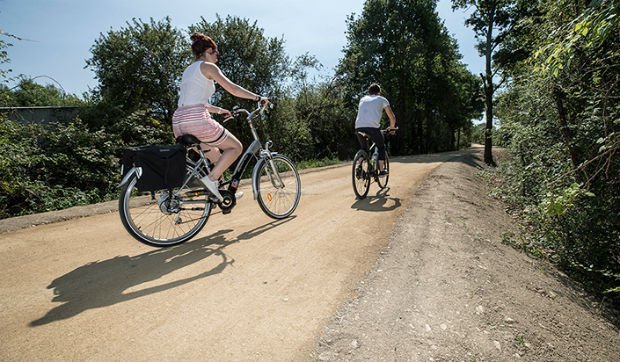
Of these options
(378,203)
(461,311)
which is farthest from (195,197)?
(378,203)

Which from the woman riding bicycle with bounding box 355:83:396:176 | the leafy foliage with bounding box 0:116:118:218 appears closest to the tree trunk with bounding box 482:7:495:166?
the woman riding bicycle with bounding box 355:83:396:176

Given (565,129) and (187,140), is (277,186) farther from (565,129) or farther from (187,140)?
(565,129)

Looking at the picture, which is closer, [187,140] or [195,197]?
[187,140]

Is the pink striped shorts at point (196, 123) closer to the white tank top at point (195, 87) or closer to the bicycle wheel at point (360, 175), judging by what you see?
the white tank top at point (195, 87)

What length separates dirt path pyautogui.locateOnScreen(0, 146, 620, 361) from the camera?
5.97 feet

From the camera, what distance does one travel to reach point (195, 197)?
11.7 feet

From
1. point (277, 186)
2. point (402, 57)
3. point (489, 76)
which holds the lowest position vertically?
point (277, 186)

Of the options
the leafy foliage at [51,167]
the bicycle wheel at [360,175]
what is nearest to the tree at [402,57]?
the leafy foliage at [51,167]

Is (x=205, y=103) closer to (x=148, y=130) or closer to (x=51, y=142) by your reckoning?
(x=51, y=142)

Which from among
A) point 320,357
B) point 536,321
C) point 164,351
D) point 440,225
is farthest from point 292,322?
point 440,225

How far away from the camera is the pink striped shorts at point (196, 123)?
337 centimetres

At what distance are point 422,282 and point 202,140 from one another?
272 centimetres

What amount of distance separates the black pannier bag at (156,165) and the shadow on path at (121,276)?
704 mm

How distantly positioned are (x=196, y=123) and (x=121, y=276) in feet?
5.52
